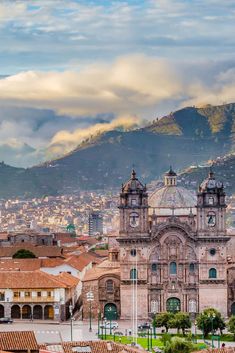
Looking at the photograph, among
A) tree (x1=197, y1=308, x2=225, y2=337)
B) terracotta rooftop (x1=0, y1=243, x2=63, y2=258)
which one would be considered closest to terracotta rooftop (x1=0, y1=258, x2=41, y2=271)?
terracotta rooftop (x1=0, y1=243, x2=63, y2=258)

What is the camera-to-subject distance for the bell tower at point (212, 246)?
101m

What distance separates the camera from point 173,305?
102 m

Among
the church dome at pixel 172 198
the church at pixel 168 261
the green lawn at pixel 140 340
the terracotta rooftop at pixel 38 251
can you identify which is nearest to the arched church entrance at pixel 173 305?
the church at pixel 168 261

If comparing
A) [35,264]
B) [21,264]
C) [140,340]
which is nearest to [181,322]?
[140,340]

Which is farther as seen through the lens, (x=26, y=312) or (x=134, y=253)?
(x=26, y=312)

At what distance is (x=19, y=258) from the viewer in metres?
130

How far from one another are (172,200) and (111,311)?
10.3 metres

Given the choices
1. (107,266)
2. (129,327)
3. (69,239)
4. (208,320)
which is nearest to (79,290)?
(107,266)

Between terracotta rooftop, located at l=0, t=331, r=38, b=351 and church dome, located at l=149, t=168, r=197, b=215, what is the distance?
1522 inches

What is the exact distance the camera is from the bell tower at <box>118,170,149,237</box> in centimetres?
10119

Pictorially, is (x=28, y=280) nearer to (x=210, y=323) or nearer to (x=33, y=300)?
(x=33, y=300)

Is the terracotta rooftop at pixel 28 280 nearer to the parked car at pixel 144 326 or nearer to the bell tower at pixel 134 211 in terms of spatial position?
the bell tower at pixel 134 211

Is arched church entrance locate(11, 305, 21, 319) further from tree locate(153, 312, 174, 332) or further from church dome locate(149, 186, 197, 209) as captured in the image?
tree locate(153, 312, 174, 332)

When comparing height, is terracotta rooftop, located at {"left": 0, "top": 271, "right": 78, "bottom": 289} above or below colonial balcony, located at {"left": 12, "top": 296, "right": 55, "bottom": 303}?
above
